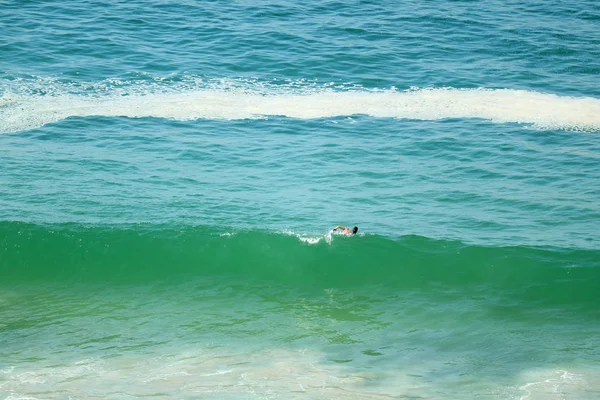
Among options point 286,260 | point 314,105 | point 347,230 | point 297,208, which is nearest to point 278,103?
point 314,105

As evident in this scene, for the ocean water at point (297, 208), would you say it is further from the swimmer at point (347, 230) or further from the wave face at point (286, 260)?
the swimmer at point (347, 230)

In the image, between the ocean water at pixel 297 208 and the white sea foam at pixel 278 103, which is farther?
the white sea foam at pixel 278 103

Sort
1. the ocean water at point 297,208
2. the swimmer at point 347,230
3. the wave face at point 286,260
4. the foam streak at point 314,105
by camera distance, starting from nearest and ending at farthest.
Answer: the ocean water at point 297,208, the wave face at point 286,260, the swimmer at point 347,230, the foam streak at point 314,105

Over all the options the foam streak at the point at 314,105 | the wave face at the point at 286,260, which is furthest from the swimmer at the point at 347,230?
the foam streak at the point at 314,105

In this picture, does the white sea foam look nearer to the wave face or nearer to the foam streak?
the foam streak

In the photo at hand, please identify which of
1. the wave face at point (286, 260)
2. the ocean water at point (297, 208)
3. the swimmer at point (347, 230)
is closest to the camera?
the ocean water at point (297, 208)

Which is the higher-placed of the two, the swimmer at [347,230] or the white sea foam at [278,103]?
the white sea foam at [278,103]
